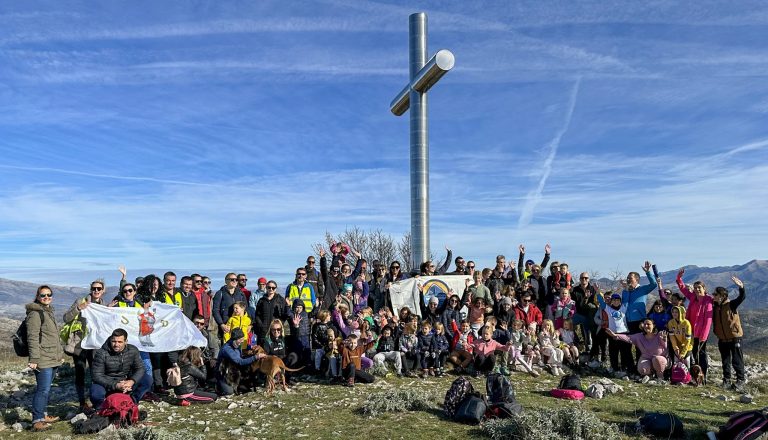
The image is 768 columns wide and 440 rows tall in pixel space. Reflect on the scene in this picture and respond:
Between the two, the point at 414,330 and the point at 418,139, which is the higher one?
the point at 418,139

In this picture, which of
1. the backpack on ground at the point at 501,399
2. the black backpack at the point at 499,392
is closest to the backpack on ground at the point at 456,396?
the backpack on ground at the point at 501,399

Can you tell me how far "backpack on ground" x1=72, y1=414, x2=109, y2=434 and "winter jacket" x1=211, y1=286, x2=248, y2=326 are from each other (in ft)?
14.2

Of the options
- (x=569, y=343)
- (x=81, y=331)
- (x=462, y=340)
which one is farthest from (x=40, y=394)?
(x=569, y=343)

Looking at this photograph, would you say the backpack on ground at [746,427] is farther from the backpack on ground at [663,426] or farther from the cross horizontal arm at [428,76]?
the cross horizontal arm at [428,76]

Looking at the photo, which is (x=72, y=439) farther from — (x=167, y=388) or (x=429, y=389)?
(x=429, y=389)

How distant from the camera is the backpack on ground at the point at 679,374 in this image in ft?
44.7

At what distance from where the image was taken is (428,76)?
888 inches

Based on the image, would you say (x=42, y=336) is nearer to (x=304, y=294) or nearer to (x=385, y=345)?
(x=304, y=294)

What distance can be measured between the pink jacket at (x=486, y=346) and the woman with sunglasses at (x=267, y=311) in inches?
192

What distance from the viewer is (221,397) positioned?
12016mm

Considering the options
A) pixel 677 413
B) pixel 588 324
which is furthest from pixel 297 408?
pixel 588 324

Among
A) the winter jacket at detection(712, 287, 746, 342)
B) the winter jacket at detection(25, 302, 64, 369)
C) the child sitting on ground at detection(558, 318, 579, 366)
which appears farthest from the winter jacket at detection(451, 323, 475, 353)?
the winter jacket at detection(25, 302, 64, 369)

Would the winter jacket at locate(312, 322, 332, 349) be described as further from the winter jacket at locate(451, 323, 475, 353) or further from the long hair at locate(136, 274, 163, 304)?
the long hair at locate(136, 274, 163, 304)

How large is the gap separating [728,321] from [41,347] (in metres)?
14.6
